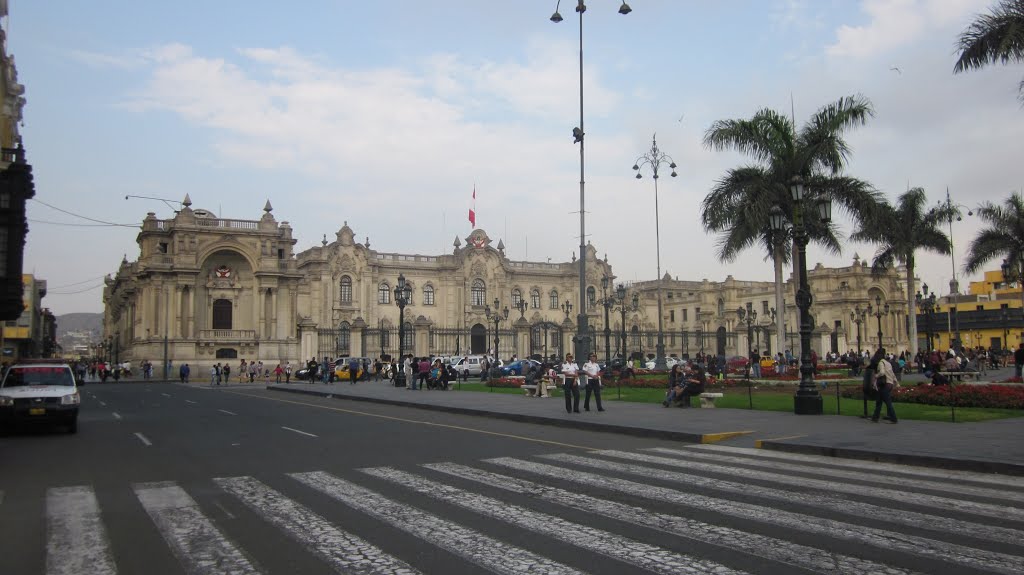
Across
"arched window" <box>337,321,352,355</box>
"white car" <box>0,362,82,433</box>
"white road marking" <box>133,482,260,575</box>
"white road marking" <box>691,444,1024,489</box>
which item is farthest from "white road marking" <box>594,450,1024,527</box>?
"arched window" <box>337,321,352,355</box>

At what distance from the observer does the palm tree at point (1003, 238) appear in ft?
113

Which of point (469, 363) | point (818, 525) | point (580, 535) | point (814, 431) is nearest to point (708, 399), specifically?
point (814, 431)

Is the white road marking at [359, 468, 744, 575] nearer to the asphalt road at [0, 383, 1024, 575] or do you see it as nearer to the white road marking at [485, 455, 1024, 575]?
the asphalt road at [0, 383, 1024, 575]

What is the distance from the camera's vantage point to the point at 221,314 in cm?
6372

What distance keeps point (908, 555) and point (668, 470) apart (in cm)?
448

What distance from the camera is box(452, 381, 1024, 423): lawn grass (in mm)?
16547

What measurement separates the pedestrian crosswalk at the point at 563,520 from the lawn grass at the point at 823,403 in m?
7.30

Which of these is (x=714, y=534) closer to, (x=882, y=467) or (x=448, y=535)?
(x=448, y=535)

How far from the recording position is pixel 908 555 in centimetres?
591

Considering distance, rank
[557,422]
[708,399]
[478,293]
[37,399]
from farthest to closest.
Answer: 1. [478,293]
2. [708,399]
3. [557,422]
4. [37,399]

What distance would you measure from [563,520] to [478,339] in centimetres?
6694

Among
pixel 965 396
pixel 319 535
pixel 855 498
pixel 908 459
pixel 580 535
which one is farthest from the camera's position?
pixel 965 396

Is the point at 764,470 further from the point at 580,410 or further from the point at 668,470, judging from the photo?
the point at 580,410

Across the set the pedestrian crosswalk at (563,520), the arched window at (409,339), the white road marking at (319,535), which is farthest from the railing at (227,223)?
the white road marking at (319,535)
